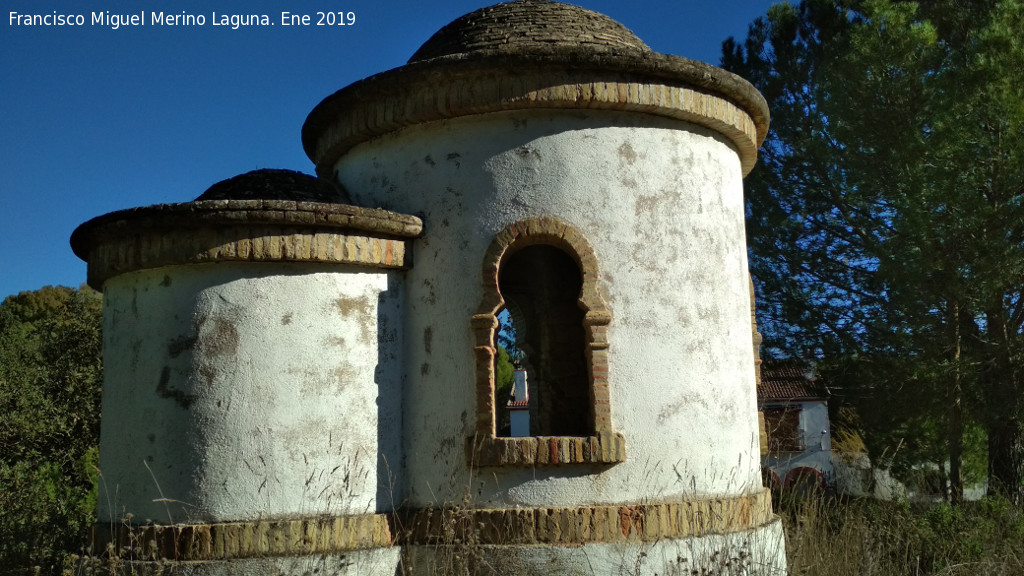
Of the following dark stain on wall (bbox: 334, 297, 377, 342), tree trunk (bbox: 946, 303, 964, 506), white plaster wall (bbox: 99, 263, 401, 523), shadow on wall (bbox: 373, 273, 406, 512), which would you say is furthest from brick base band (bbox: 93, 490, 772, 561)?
tree trunk (bbox: 946, 303, 964, 506)

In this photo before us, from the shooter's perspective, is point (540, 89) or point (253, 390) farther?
point (540, 89)

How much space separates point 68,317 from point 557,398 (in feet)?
33.2

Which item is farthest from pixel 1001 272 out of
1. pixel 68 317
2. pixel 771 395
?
pixel 68 317

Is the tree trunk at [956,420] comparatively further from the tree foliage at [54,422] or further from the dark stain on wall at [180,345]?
the tree foliage at [54,422]

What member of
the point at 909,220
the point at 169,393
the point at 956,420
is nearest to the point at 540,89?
the point at 169,393

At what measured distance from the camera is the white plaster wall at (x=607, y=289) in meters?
6.05

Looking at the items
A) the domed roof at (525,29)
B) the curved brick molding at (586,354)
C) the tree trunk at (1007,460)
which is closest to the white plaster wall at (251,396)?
the curved brick molding at (586,354)

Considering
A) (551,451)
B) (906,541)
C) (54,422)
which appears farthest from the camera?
(54,422)

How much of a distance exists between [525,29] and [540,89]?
1231mm

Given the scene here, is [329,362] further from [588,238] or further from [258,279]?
[588,238]

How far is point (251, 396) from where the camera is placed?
5.85 metres

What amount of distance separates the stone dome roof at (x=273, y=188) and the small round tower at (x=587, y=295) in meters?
0.40

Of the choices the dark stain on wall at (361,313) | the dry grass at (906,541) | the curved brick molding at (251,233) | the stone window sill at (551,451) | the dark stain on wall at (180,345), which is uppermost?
the curved brick molding at (251,233)

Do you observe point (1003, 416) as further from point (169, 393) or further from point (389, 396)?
point (169, 393)
